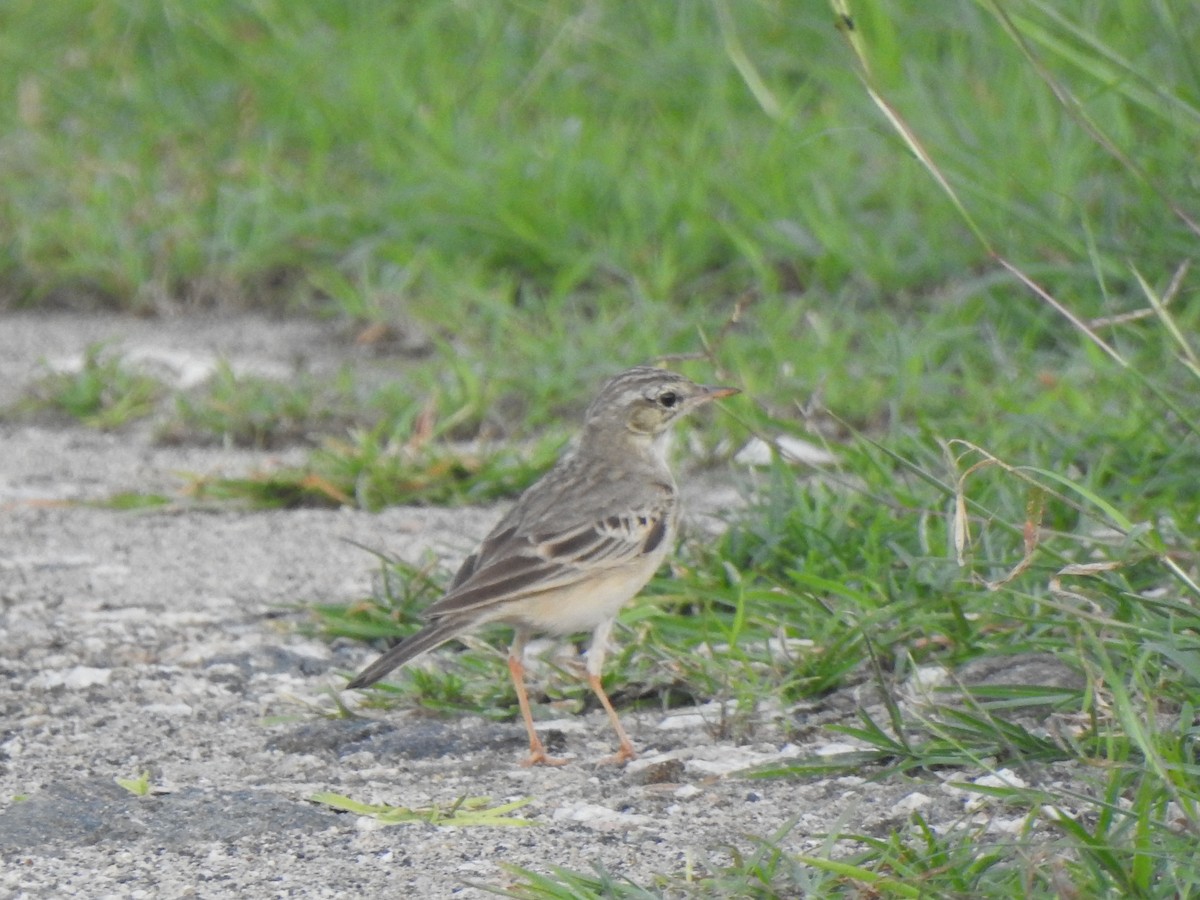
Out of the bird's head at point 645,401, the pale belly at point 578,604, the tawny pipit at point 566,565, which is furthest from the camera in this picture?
the bird's head at point 645,401

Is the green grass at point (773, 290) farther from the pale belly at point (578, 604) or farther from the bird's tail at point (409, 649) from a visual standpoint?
the bird's tail at point (409, 649)

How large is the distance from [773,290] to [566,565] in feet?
10.4

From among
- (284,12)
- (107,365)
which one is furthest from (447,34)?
(107,365)

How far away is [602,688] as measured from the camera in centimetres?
466

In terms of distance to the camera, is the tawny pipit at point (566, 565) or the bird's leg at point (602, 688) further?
the tawny pipit at point (566, 565)

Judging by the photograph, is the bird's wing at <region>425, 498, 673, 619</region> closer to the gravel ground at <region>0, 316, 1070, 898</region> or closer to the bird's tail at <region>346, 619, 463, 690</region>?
the bird's tail at <region>346, 619, 463, 690</region>

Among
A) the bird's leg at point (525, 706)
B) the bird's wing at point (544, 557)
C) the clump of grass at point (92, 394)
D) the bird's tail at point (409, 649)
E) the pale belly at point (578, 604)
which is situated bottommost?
the clump of grass at point (92, 394)

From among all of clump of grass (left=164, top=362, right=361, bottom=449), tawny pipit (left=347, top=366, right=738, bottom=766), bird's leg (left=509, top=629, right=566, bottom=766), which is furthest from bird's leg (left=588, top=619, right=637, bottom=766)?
clump of grass (left=164, top=362, right=361, bottom=449)

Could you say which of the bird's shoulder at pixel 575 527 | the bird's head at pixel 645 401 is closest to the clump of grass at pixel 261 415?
the bird's head at pixel 645 401

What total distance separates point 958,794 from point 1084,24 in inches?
158

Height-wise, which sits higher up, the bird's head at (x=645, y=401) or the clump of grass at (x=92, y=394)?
the bird's head at (x=645, y=401)

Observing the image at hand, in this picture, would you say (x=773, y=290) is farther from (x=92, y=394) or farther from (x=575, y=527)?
(x=575, y=527)

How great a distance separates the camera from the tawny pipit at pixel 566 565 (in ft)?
14.5

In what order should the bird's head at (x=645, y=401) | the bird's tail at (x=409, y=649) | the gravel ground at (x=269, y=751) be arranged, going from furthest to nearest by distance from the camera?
Result: the bird's head at (x=645, y=401)
the bird's tail at (x=409, y=649)
the gravel ground at (x=269, y=751)
